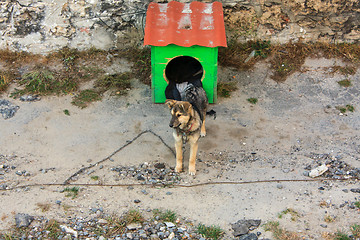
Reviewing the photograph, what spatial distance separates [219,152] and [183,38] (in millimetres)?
2472

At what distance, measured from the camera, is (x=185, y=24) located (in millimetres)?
8727

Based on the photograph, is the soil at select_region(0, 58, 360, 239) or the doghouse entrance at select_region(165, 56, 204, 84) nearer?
the soil at select_region(0, 58, 360, 239)

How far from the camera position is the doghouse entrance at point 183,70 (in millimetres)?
9452

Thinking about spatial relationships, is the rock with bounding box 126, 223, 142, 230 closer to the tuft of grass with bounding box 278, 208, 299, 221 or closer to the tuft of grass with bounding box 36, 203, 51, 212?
the tuft of grass with bounding box 36, 203, 51, 212

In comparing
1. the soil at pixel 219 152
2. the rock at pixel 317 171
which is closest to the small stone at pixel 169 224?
the soil at pixel 219 152

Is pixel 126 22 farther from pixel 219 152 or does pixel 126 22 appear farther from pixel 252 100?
pixel 219 152

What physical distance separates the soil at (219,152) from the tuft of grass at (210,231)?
0.10 meters

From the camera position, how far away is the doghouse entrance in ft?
31.0

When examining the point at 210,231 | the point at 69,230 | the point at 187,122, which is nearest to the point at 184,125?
the point at 187,122

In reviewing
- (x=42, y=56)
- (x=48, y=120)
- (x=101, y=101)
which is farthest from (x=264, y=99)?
(x=42, y=56)

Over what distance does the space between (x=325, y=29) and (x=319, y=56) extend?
76 centimetres

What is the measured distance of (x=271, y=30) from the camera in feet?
34.3

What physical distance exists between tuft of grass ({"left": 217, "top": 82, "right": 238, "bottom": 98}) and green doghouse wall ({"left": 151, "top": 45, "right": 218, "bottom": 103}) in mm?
411

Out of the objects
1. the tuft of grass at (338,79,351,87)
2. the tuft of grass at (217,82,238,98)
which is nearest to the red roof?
the tuft of grass at (217,82,238,98)
